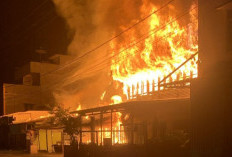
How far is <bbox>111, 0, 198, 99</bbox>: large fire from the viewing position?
75.7ft

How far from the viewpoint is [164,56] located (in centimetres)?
2470

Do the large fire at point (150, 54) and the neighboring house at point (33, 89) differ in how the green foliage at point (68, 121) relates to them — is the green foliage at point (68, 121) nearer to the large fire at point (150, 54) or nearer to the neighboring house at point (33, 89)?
the large fire at point (150, 54)

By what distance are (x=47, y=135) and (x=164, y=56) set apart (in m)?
15.6

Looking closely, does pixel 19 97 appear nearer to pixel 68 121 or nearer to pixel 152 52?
pixel 68 121

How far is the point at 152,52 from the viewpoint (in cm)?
2577

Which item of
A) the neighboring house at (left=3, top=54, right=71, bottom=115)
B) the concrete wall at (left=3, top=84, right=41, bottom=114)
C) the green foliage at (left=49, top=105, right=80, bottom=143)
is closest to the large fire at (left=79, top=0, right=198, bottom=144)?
the green foliage at (left=49, top=105, right=80, bottom=143)

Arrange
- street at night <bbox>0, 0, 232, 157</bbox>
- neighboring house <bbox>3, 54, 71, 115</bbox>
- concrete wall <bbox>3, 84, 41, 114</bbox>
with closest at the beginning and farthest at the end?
1. street at night <bbox>0, 0, 232, 157</bbox>
2. concrete wall <bbox>3, 84, 41, 114</bbox>
3. neighboring house <bbox>3, 54, 71, 115</bbox>

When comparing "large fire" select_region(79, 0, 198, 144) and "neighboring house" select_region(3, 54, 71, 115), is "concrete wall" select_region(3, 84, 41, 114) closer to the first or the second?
"neighboring house" select_region(3, 54, 71, 115)

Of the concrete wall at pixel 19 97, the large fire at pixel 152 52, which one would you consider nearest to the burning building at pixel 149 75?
the large fire at pixel 152 52

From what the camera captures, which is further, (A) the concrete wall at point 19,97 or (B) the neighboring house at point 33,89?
(B) the neighboring house at point 33,89

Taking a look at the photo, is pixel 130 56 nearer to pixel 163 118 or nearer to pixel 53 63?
pixel 163 118

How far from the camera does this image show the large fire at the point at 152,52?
2306 cm

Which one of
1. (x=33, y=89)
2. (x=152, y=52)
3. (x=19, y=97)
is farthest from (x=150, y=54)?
(x=33, y=89)

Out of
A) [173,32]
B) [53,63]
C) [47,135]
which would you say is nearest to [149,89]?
[173,32]
